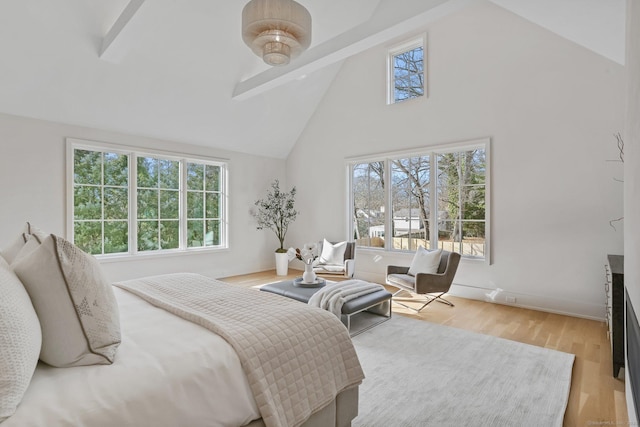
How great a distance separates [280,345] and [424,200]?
4.20 m

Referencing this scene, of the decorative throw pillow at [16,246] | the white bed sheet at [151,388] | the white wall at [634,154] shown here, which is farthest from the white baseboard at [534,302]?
the decorative throw pillow at [16,246]

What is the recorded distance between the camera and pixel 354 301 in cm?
327

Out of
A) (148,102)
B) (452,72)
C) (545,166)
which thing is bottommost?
(545,166)

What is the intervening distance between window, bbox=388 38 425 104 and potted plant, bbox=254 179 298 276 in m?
2.75

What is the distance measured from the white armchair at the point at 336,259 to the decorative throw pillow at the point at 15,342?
14.0 feet

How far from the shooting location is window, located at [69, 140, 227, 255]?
15.4ft

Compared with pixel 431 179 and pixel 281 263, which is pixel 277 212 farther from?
pixel 431 179

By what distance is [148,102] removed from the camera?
470 cm

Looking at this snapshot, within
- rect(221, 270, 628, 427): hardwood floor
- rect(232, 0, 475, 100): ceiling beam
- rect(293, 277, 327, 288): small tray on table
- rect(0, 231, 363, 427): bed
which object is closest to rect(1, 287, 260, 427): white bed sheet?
rect(0, 231, 363, 427): bed

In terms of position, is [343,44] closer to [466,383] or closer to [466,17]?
[466,17]

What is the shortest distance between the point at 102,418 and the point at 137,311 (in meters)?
0.86

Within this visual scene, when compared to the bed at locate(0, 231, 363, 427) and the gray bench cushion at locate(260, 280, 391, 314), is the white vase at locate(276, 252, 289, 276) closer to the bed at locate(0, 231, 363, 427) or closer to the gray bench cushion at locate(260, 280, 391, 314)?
the gray bench cushion at locate(260, 280, 391, 314)

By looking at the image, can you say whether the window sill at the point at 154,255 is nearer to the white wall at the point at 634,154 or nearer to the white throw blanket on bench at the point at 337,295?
the white throw blanket on bench at the point at 337,295

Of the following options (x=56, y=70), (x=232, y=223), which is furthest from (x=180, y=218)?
(x=56, y=70)
